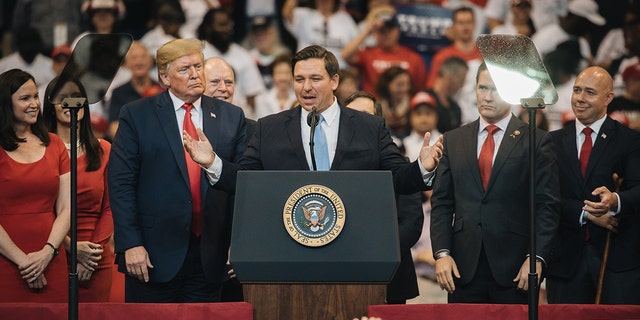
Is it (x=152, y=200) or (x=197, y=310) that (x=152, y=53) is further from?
(x=197, y=310)

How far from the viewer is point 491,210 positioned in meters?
4.21

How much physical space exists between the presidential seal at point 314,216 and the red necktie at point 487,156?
1.34m

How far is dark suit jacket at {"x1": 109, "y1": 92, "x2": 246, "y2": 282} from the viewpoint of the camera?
13.3 feet

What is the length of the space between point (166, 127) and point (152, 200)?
1.04ft

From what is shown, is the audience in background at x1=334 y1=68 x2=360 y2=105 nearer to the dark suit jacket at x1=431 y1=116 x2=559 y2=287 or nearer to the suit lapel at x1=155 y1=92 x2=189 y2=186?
the dark suit jacket at x1=431 y1=116 x2=559 y2=287

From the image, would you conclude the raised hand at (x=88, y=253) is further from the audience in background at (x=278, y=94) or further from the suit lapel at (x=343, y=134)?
the audience in background at (x=278, y=94)

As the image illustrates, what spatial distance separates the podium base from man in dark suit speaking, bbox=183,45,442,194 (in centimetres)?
80

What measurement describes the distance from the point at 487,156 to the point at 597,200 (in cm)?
70

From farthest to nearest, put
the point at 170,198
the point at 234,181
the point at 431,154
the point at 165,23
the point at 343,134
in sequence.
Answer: the point at 165,23
the point at 170,198
the point at 343,134
the point at 234,181
the point at 431,154

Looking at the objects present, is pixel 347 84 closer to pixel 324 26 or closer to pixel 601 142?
pixel 324 26

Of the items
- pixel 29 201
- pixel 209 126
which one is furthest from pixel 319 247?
pixel 29 201

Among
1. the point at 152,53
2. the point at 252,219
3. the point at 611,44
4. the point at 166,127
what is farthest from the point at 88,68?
the point at 611,44

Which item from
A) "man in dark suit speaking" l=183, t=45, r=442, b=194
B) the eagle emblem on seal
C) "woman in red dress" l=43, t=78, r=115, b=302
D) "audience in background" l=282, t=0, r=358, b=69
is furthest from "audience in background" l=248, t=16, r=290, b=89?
the eagle emblem on seal

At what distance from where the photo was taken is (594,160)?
4.69m
